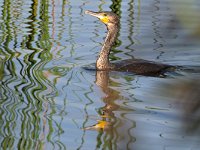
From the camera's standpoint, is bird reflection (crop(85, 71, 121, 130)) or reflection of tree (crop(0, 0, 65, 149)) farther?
bird reflection (crop(85, 71, 121, 130))

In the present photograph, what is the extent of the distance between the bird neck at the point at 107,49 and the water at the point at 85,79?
20 cm

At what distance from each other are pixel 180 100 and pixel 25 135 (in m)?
3.21

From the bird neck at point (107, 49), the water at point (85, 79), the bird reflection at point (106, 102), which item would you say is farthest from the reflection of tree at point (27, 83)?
the bird neck at point (107, 49)

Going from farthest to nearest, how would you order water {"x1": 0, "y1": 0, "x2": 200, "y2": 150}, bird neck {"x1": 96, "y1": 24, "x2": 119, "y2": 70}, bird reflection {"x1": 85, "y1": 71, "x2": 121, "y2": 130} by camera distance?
bird neck {"x1": 96, "y1": 24, "x2": 119, "y2": 70}
bird reflection {"x1": 85, "y1": 71, "x2": 121, "y2": 130}
water {"x1": 0, "y1": 0, "x2": 200, "y2": 150}

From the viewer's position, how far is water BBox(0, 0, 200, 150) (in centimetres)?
96

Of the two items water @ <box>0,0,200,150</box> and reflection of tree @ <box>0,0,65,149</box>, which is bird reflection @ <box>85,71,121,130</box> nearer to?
water @ <box>0,0,200,150</box>

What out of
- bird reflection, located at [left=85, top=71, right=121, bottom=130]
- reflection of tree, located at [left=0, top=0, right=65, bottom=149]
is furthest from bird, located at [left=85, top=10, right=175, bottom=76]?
reflection of tree, located at [left=0, top=0, right=65, bottom=149]

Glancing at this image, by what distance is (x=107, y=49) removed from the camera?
26.0 ft

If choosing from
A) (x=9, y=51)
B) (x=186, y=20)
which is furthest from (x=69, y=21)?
(x=186, y=20)

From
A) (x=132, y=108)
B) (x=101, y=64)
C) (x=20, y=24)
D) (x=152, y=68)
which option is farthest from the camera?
(x=20, y=24)

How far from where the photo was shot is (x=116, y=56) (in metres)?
8.62

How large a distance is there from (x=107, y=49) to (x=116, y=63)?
28cm

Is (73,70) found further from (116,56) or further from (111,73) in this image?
(116,56)

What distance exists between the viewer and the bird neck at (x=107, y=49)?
764cm
